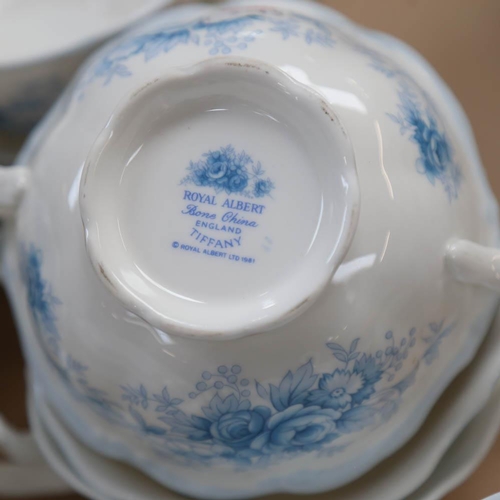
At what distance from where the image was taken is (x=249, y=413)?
1.93 feet

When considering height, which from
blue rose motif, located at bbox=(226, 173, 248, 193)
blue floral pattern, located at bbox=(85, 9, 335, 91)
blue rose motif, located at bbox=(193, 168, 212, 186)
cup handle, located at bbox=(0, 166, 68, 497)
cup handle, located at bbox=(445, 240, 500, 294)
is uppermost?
blue floral pattern, located at bbox=(85, 9, 335, 91)

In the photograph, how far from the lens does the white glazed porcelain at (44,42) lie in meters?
0.80

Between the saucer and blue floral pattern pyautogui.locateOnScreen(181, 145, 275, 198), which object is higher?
blue floral pattern pyautogui.locateOnScreen(181, 145, 275, 198)

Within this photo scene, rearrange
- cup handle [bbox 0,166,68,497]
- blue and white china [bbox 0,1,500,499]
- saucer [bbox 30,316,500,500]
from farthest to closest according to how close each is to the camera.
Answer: cup handle [bbox 0,166,68,497] → saucer [bbox 30,316,500,500] → blue and white china [bbox 0,1,500,499]

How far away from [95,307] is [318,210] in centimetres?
22

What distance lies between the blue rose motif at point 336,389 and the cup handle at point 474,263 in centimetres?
13

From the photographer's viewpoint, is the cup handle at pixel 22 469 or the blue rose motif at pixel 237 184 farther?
the cup handle at pixel 22 469

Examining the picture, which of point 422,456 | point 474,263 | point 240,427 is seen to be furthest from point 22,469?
point 474,263

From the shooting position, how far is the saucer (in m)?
0.67

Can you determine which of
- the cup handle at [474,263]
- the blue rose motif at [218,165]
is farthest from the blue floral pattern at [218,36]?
the cup handle at [474,263]

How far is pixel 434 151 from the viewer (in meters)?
0.62

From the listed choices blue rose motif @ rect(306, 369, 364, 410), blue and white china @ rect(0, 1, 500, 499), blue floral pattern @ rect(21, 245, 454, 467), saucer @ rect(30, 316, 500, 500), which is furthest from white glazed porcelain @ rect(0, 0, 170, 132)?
blue rose motif @ rect(306, 369, 364, 410)

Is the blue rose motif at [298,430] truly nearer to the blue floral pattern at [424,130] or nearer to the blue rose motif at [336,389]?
the blue rose motif at [336,389]

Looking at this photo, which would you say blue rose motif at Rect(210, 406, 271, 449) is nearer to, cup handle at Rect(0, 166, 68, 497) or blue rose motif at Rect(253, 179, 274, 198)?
blue rose motif at Rect(253, 179, 274, 198)
